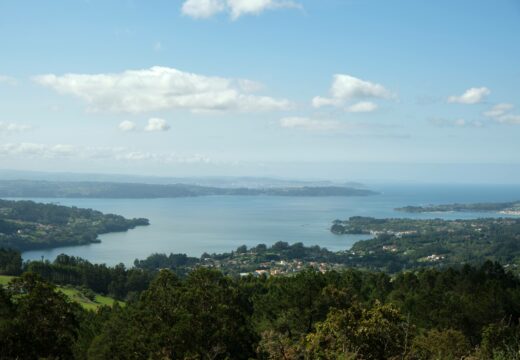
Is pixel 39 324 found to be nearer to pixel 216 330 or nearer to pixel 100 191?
pixel 216 330

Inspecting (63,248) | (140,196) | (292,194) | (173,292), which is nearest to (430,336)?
(173,292)

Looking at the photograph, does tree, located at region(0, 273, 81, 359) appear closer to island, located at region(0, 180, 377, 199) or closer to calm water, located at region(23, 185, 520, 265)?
calm water, located at region(23, 185, 520, 265)

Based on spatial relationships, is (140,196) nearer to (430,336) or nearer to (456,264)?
(456,264)

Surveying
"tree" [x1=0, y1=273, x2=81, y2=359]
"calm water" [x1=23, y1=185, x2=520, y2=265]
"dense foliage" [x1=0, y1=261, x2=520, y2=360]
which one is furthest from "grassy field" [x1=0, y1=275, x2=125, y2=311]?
"calm water" [x1=23, y1=185, x2=520, y2=265]

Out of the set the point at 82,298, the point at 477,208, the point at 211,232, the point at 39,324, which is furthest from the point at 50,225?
the point at 477,208

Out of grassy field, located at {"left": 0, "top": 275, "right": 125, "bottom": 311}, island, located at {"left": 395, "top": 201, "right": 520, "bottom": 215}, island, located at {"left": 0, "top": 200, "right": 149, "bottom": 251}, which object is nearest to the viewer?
grassy field, located at {"left": 0, "top": 275, "right": 125, "bottom": 311}

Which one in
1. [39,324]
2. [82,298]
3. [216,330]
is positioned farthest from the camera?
[82,298]

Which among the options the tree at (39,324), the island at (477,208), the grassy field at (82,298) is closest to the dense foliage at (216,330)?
the tree at (39,324)

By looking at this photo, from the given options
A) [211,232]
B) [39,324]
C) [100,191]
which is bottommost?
[211,232]
